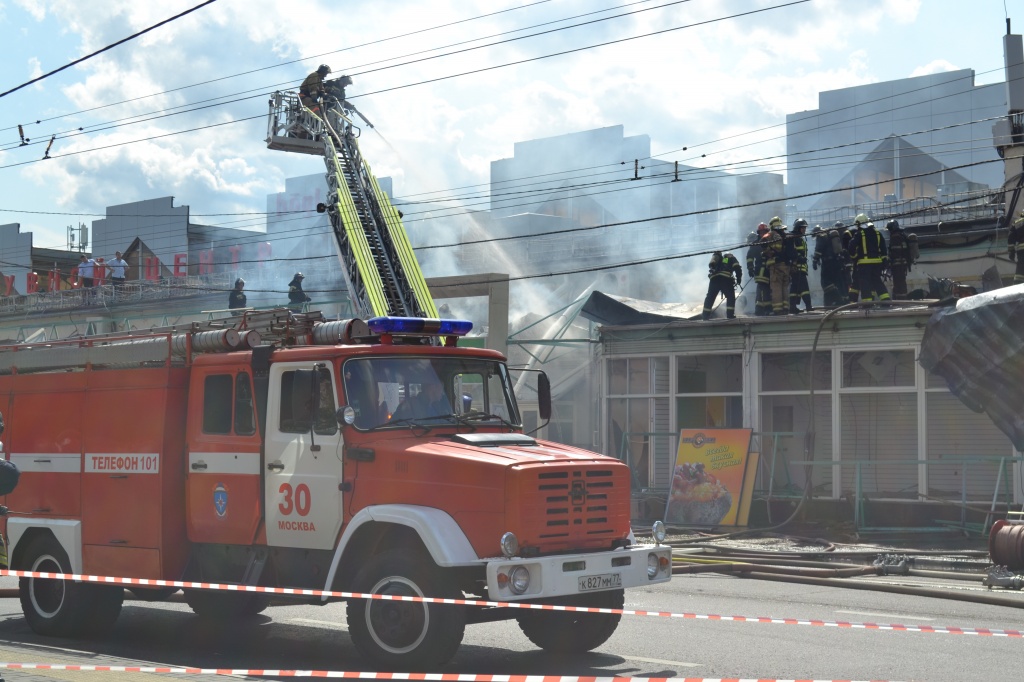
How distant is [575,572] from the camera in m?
7.93

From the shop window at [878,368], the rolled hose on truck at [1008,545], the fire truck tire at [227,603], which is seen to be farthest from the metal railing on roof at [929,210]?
the fire truck tire at [227,603]

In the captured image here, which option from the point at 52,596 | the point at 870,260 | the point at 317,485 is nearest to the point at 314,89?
the point at 870,260

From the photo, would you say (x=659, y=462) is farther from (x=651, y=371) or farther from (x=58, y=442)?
(x=58, y=442)

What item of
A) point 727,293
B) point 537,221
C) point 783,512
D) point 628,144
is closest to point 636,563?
point 783,512

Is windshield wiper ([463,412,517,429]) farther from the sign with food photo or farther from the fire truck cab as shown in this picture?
the sign with food photo

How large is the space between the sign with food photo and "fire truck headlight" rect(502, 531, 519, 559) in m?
13.5

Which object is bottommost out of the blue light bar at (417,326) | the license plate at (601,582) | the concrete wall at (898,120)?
the license plate at (601,582)

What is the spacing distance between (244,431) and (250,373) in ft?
1.55

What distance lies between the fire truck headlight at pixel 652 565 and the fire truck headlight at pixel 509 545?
1.25 metres

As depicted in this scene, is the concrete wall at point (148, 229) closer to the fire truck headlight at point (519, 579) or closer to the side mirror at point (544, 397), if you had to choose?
the side mirror at point (544, 397)

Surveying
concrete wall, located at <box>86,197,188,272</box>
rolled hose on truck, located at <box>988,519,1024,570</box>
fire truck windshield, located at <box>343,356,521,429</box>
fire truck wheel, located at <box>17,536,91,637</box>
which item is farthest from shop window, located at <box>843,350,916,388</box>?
concrete wall, located at <box>86,197,188,272</box>

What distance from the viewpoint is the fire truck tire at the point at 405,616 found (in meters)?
7.68

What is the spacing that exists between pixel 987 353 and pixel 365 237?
1332 centimetres

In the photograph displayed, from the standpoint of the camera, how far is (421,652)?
7.72 meters
